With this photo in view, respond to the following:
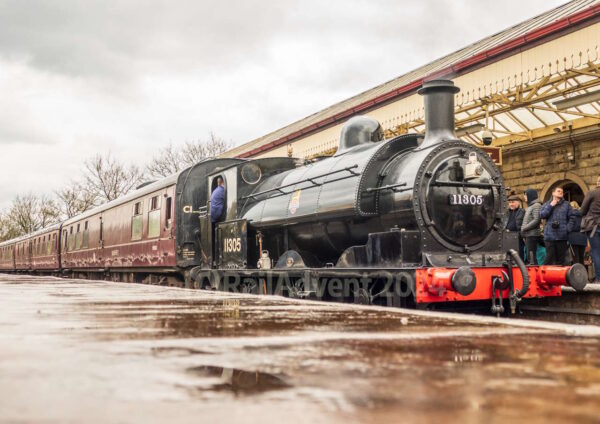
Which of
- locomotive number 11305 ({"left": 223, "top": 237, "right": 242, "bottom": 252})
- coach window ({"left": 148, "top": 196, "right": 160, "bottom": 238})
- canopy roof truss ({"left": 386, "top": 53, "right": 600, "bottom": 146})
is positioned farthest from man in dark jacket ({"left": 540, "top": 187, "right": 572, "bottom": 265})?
coach window ({"left": 148, "top": 196, "right": 160, "bottom": 238})

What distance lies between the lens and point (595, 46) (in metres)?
11.1

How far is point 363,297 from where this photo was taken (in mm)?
6707

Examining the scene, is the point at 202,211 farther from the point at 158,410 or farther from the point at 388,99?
the point at 158,410

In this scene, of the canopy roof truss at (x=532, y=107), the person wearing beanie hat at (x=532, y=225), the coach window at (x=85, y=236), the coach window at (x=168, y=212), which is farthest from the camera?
the coach window at (x=85, y=236)

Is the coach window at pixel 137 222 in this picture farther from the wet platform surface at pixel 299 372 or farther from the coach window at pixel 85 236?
the wet platform surface at pixel 299 372

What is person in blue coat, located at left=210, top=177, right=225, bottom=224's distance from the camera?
989 cm

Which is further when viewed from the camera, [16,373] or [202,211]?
[202,211]

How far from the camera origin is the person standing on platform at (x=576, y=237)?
352 inches

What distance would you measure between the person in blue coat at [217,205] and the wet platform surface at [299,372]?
7600mm

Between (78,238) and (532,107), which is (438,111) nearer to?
(532,107)

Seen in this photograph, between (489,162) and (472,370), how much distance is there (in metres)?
6.24

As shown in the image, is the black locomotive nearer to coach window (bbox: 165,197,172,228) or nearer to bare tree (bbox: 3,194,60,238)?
coach window (bbox: 165,197,172,228)

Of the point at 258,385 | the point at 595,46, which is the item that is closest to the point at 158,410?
the point at 258,385

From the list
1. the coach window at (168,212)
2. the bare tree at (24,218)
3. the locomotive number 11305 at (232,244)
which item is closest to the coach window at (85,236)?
the coach window at (168,212)
